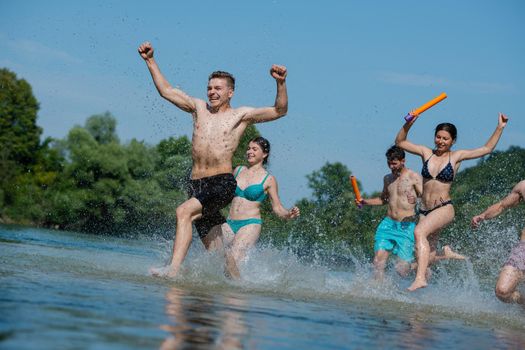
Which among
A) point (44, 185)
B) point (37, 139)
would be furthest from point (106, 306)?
point (37, 139)

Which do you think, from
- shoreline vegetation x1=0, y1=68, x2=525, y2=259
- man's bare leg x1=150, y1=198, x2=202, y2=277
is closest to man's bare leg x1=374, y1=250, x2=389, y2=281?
man's bare leg x1=150, y1=198, x2=202, y2=277

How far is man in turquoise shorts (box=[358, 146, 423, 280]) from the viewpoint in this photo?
452 inches

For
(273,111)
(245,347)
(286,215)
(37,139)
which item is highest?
(37,139)

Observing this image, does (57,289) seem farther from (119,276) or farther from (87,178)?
(87,178)

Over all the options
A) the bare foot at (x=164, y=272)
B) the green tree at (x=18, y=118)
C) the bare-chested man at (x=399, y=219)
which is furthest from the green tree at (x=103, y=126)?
the bare foot at (x=164, y=272)

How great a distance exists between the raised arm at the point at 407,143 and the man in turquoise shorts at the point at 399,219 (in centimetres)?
52

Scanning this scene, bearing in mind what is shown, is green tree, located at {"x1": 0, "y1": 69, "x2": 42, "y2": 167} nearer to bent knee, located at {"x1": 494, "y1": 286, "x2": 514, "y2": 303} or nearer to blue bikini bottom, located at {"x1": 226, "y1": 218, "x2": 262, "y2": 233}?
blue bikini bottom, located at {"x1": 226, "y1": 218, "x2": 262, "y2": 233}

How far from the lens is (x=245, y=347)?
4207 millimetres

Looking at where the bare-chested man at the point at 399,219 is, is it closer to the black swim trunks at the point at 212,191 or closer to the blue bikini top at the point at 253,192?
the blue bikini top at the point at 253,192

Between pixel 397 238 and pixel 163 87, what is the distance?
160 inches

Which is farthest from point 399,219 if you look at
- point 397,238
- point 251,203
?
point 251,203

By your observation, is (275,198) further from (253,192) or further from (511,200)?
(511,200)

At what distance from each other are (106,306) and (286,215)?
16.4 ft

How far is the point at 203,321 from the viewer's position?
4922 millimetres
